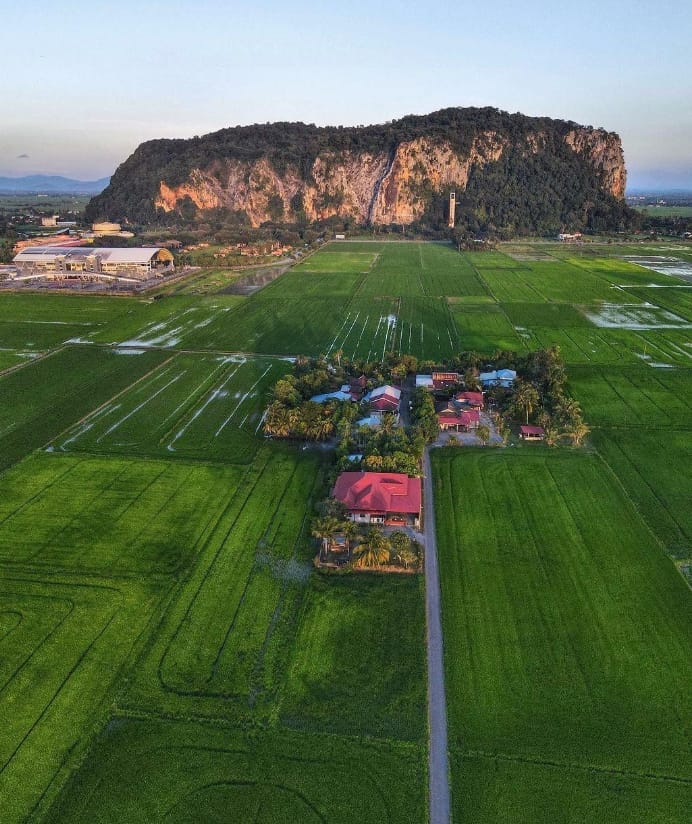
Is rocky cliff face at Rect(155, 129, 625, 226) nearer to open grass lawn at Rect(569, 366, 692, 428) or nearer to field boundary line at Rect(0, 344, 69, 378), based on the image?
field boundary line at Rect(0, 344, 69, 378)

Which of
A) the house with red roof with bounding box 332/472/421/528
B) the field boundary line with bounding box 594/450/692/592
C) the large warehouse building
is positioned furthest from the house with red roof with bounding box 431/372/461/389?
the large warehouse building

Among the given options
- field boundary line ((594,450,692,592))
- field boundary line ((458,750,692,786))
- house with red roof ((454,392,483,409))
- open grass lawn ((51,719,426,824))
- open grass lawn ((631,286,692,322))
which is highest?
open grass lawn ((631,286,692,322))

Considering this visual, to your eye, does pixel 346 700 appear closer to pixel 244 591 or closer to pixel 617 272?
pixel 244 591

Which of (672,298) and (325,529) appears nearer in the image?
(325,529)

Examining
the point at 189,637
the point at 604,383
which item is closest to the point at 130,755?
the point at 189,637

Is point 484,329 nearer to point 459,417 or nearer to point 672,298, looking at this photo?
point 459,417

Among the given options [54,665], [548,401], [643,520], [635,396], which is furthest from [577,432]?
[54,665]

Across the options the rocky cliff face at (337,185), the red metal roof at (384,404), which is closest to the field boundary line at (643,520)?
the red metal roof at (384,404)
